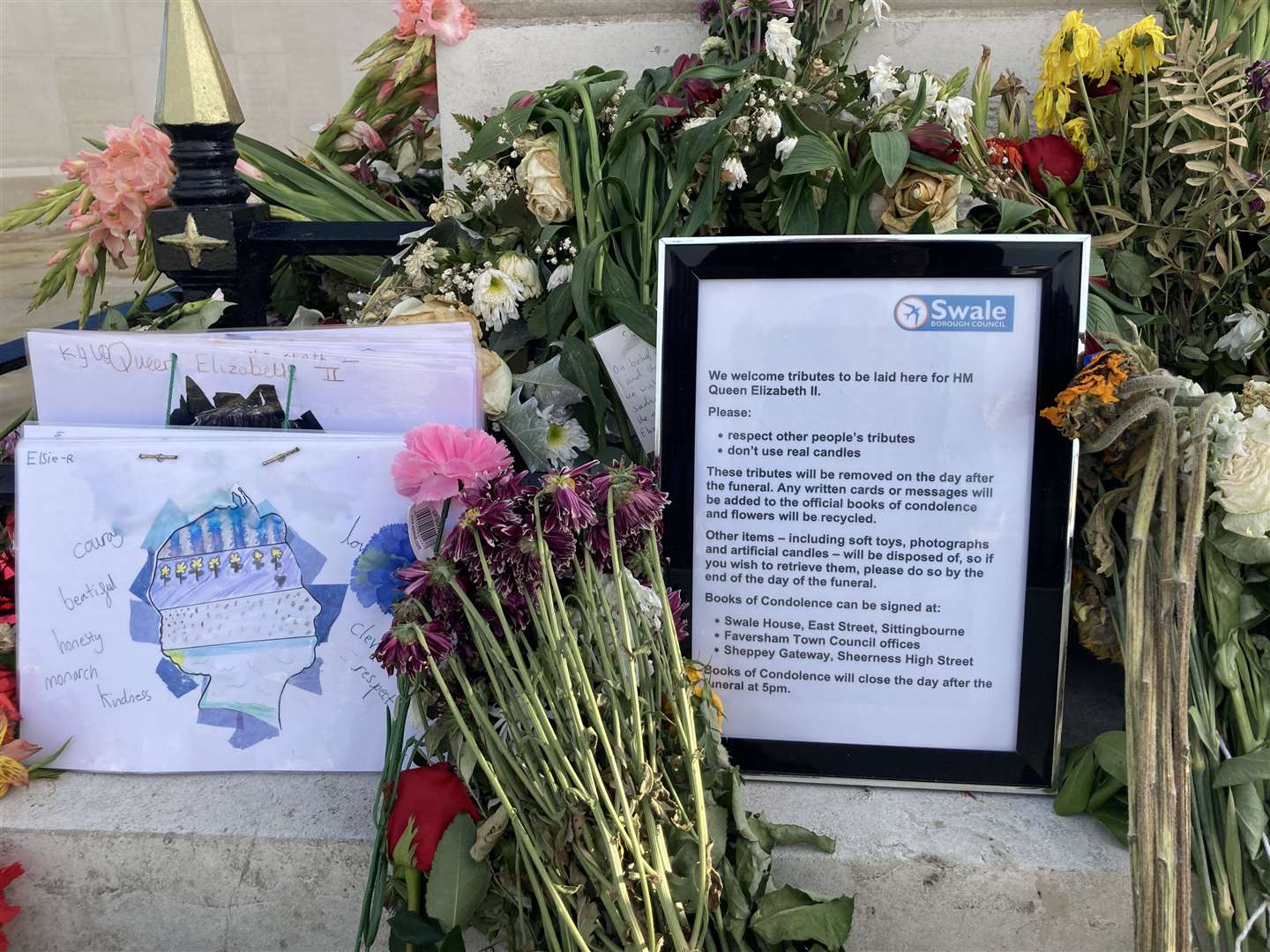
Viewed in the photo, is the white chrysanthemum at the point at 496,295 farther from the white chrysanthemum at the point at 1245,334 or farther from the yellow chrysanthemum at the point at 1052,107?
the white chrysanthemum at the point at 1245,334

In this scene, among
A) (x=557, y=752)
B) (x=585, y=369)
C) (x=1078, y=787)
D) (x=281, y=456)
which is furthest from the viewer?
(x=585, y=369)

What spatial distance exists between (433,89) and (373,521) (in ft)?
3.82

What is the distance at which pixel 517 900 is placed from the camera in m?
1.00

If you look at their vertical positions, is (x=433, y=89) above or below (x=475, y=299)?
above

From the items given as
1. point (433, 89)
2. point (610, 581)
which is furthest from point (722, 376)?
point (433, 89)

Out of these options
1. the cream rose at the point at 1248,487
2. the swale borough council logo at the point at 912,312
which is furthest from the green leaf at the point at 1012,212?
the cream rose at the point at 1248,487

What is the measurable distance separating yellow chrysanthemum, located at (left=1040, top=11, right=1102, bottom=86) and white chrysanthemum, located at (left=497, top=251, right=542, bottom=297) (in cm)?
85

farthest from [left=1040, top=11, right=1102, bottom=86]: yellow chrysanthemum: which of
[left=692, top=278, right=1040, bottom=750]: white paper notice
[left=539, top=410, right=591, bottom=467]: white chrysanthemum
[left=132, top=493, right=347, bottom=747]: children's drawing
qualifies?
[left=132, top=493, right=347, bottom=747]: children's drawing

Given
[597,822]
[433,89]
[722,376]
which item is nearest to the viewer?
[597,822]

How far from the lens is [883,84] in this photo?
138cm

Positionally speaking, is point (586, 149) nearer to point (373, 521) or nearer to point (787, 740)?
point (373, 521)

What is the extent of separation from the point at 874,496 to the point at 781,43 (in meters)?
0.68

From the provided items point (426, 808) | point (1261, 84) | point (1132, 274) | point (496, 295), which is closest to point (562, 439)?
point (496, 295)

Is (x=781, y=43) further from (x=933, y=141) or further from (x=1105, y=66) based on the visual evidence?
(x=1105, y=66)
